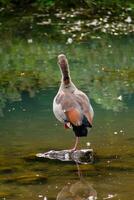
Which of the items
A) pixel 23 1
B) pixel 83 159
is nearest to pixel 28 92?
pixel 83 159

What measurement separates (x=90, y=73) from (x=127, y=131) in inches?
179

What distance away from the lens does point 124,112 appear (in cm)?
1050

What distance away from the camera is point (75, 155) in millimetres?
8133

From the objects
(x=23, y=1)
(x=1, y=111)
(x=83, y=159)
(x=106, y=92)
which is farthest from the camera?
(x=23, y=1)

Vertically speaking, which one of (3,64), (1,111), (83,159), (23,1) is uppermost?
(83,159)

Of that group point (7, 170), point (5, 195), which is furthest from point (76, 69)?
point (5, 195)

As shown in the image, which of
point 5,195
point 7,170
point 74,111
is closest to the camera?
point 5,195

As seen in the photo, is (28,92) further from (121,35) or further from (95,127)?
(121,35)

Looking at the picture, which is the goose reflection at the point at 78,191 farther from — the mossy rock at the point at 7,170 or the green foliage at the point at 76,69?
the green foliage at the point at 76,69

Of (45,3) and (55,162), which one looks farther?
(45,3)

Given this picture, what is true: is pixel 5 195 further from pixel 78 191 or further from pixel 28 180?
pixel 78 191

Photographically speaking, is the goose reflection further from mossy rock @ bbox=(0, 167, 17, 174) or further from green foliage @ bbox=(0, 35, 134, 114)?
green foliage @ bbox=(0, 35, 134, 114)

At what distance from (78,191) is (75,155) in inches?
37.8

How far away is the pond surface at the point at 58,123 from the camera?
732 cm
